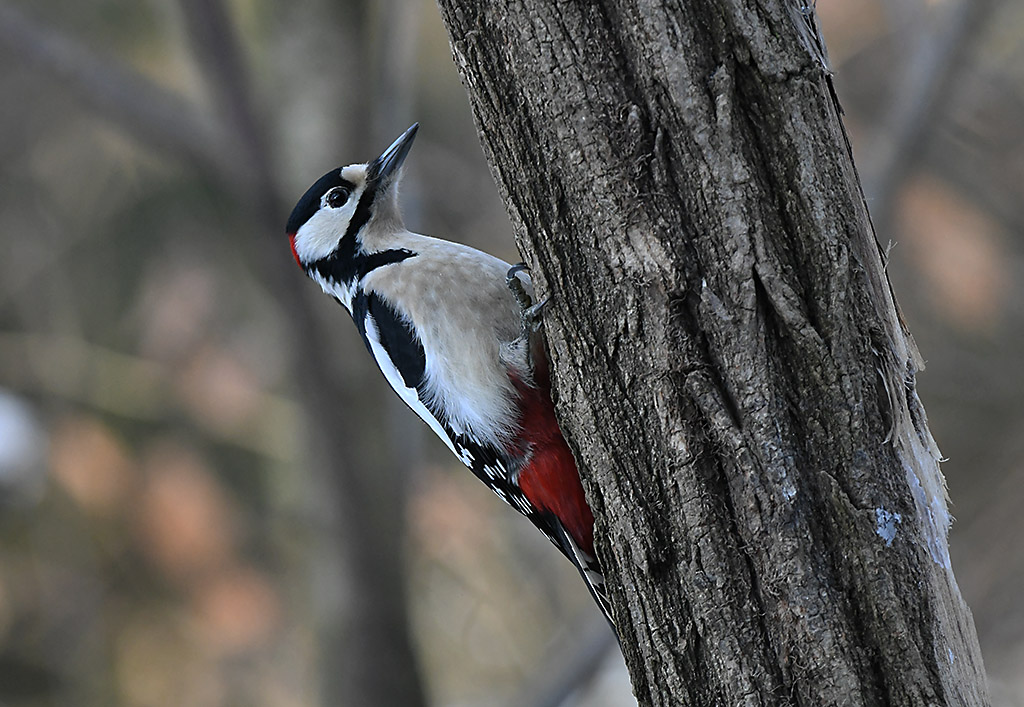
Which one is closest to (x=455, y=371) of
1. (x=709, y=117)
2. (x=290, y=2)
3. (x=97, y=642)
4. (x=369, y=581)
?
(x=709, y=117)

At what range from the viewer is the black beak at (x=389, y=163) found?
3031 millimetres

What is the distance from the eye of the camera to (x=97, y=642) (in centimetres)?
745

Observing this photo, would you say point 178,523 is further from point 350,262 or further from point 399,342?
point 399,342

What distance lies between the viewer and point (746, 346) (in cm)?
154

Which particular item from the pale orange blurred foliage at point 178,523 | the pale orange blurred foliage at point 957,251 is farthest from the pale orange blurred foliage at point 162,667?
the pale orange blurred foliage at point 957,251

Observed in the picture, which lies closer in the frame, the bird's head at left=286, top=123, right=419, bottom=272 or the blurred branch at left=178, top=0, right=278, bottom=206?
the bird's head at left=286, top=123, right=419, bottom=272

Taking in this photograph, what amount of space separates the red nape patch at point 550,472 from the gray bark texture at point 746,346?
72 cm

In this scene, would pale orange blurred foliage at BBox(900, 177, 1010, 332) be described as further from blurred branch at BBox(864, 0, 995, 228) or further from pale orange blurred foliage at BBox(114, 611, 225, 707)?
pale orange blurred foliage at BBox(114, 611, 225, 707)

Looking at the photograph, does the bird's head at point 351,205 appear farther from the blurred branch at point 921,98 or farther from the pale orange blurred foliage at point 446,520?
the pale orange blurred foliage at point 446,520

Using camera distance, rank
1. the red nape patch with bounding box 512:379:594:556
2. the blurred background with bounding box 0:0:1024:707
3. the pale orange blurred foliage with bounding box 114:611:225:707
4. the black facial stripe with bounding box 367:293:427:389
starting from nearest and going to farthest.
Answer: the red nape patch with bounding box 512:379:594:556
the black facial stripe with bounding box 367:293:427:389
the blurred background with bounding box 0:0:1024:707
the pale orange blurred foliage with bounding box 114:611:225:707

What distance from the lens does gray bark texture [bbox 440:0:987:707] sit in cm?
151

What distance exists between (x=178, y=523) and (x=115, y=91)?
12.9 ft

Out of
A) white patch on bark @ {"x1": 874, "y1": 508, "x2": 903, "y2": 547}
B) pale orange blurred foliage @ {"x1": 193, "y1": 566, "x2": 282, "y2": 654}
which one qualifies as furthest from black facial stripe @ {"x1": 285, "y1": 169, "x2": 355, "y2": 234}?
pale orange blurred foliage @ {"x1": 193, "y1": 566, "x2": 282, "y2": 654}

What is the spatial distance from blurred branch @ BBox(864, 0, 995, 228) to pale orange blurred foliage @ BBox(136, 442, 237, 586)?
474cm
